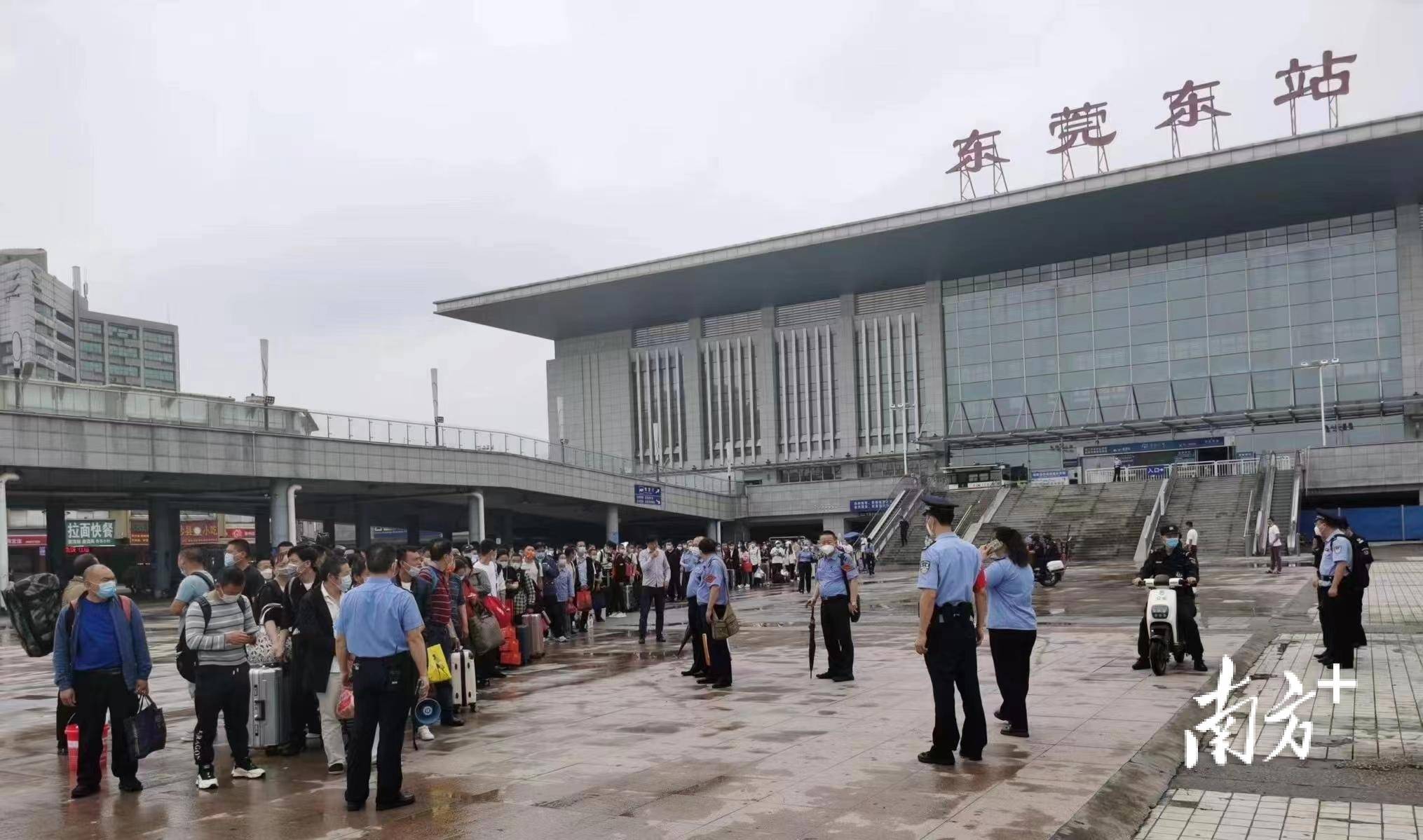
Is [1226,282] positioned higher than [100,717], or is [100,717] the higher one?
[1226,282]

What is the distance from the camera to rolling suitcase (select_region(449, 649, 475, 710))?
35.4 feet

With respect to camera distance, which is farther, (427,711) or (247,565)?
(247,565)

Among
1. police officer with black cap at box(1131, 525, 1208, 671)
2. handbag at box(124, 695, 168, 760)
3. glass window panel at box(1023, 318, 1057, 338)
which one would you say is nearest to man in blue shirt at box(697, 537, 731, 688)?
police officer with black cap at box(1131, 525, 1208, 671)

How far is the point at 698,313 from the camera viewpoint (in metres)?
76.2

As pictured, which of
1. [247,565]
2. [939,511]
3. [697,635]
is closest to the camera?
[939,511]

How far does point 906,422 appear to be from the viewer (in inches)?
2707

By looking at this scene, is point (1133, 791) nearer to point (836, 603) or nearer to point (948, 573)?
point (948, 573)

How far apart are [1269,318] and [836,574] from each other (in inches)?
2155

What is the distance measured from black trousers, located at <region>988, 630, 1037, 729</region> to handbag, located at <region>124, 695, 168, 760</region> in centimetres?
597

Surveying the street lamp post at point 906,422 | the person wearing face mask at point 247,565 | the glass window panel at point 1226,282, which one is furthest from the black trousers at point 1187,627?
the glass window panel at point 1226,282

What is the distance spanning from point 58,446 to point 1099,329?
5125 centimetres

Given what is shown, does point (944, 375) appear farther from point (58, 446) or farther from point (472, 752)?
point (472, 752)

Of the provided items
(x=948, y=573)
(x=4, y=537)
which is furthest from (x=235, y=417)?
(x=948, y=573)

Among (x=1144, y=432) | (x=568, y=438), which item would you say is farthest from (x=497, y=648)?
(x=568, y=438)
